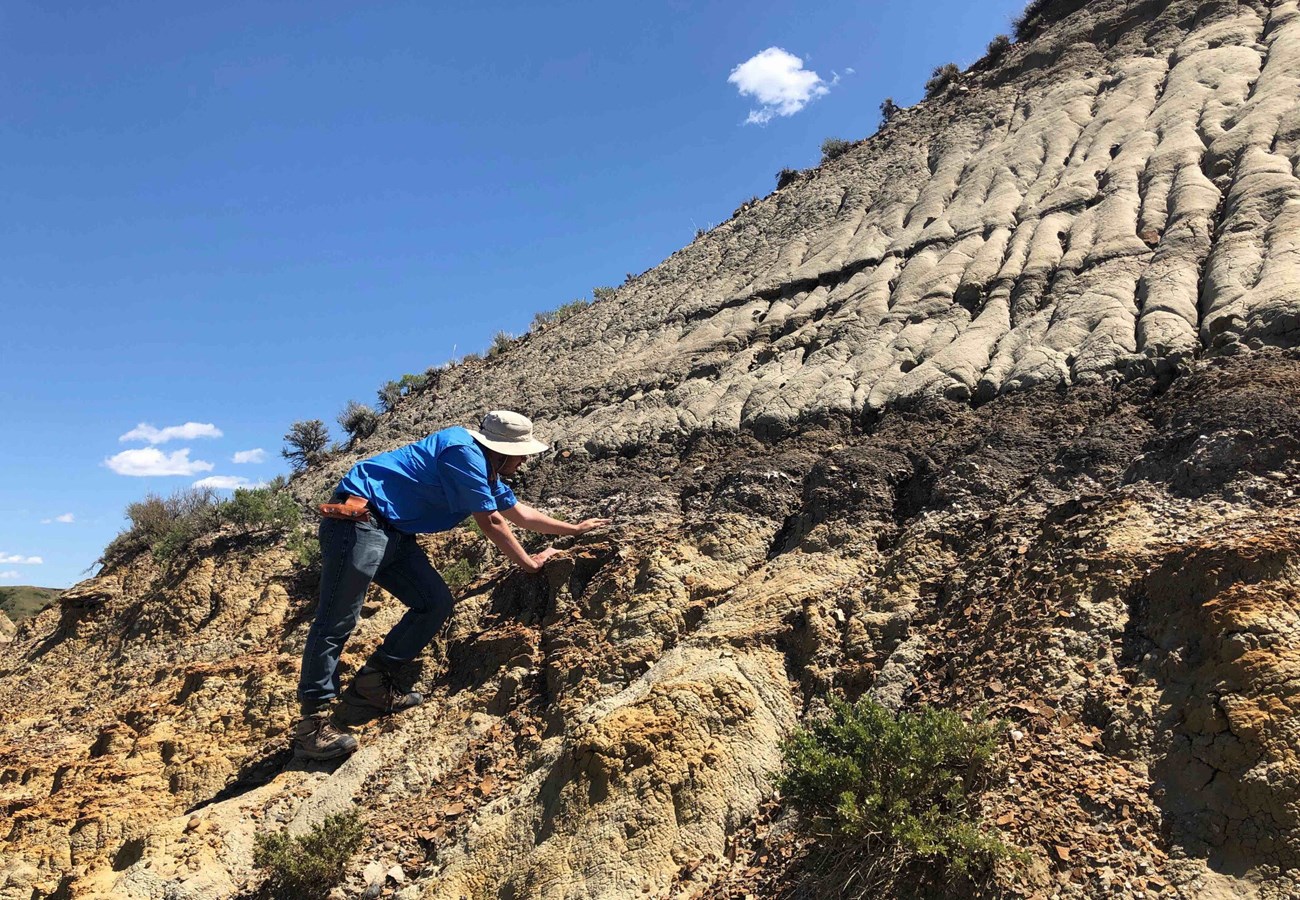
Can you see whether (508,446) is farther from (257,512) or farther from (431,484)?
(257,512)

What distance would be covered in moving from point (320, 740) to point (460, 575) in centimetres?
187

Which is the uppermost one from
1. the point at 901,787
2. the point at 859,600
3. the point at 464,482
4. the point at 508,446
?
the point at 508,446

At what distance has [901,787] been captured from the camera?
10.6ft

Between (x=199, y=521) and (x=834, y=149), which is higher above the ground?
(x=834, y=149)

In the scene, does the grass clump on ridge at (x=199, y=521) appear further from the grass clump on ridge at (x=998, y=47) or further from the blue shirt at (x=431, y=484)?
the grass clump on ridge at (x=998, y=47)

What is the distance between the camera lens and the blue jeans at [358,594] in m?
5.11

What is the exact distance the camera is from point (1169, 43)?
36.7ft

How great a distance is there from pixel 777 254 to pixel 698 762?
876cm

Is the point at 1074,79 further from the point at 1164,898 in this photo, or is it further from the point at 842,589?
the point at 1164,898

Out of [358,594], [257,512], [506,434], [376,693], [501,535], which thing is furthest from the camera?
[257,512]

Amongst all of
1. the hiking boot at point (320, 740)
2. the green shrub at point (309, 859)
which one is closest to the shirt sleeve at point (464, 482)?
the hiking boot at point (320, 740)

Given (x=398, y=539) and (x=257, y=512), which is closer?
(x=398, y=539)

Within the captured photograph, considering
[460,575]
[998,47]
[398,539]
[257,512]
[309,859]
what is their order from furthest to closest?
[998,47]
[257,512]
[460,575]
[398,539]
[309,859]

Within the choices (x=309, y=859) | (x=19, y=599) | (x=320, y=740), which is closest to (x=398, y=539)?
(x=320, y=740)
